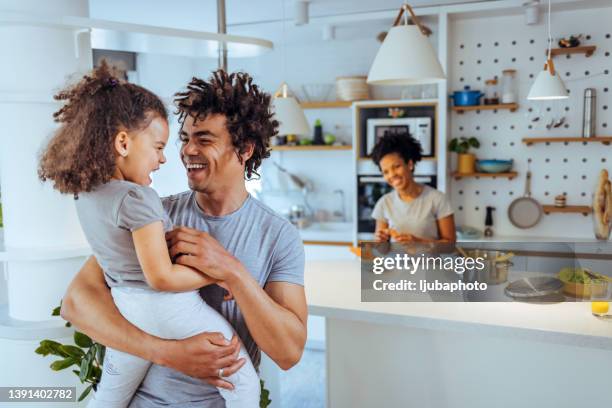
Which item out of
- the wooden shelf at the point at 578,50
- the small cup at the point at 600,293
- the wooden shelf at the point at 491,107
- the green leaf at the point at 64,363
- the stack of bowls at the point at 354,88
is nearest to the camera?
the green leaf at the point at 64,363

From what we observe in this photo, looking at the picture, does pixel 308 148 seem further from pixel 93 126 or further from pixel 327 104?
pixel 93 126

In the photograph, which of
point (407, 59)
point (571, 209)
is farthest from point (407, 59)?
point (571, 209)

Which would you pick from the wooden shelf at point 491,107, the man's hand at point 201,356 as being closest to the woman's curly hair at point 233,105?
the man's hand at point 201,356

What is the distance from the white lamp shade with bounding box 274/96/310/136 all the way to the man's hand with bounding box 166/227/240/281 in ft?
6.15

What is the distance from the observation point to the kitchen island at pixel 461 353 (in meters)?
2.20

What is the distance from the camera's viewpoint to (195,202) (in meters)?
1.43

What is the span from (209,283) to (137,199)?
241 mm

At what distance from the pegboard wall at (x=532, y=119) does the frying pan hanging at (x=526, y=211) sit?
0.16 ft

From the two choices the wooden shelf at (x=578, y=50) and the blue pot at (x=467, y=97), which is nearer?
the wooden shelf at (x=578, y=50)

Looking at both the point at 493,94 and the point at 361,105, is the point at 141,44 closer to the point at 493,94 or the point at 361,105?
the point at 361,105

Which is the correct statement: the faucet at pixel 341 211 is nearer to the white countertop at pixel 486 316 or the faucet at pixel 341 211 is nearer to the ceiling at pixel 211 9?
the ceiling at pixel 211 9

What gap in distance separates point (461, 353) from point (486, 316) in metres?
0.22

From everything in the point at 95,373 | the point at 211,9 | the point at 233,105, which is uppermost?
the point at 211,9

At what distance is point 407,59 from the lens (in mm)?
2375
